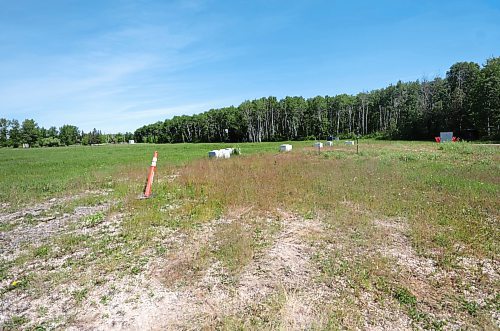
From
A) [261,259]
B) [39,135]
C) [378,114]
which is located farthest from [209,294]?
[39,135]

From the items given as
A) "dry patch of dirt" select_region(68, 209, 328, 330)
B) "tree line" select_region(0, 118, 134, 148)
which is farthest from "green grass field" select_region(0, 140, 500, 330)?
"tree line" select_region(0, 118, 134, 148)

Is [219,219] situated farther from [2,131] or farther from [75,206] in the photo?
[2,131]

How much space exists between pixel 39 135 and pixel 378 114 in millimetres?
139407

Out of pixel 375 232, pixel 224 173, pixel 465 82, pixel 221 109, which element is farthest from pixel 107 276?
pixel 221 109

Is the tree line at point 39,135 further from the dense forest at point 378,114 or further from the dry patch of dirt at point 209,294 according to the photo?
the dry patch of dirt at point 209,294

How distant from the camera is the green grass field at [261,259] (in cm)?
389

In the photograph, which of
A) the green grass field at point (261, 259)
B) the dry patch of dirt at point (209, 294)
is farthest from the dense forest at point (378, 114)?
the dry patch of dirt at point (209, 294)

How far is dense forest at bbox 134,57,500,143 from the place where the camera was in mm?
49250

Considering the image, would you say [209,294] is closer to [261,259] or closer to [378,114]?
[261,259]

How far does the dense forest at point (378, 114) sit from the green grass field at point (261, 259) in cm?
5070

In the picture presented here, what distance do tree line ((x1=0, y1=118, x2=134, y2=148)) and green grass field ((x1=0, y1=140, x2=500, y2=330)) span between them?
453ft

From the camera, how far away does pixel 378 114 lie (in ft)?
258

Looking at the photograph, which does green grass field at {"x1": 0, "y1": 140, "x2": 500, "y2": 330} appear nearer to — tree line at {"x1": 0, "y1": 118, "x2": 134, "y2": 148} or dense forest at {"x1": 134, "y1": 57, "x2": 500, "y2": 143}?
dense forest at {"x1": 134, "y1": 57, "x2": 500, "y2": 143}

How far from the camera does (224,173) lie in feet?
49.4
